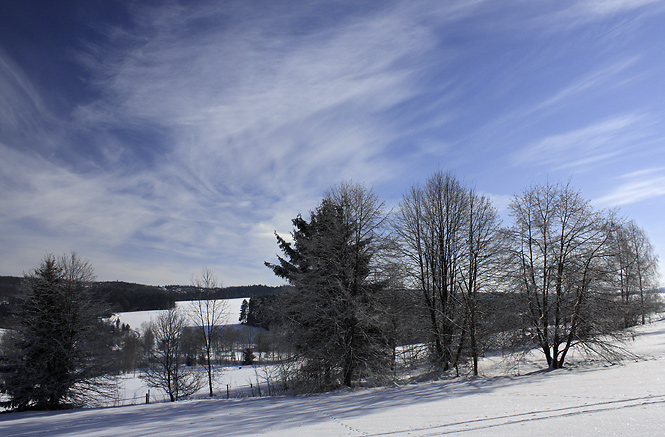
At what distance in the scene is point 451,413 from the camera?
9305mm

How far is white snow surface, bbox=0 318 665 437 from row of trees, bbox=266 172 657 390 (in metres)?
1.86

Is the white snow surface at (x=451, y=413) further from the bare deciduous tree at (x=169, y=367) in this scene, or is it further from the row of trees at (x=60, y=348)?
the bare deciduous tree at (x=169, y=367)

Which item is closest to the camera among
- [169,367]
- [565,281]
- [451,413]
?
A: [451,413]

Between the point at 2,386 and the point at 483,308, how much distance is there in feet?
95.2

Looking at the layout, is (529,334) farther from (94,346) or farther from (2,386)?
(2,386)

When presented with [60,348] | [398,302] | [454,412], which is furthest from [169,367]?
[454,412]

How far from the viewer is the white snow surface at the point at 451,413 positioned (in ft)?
23.4

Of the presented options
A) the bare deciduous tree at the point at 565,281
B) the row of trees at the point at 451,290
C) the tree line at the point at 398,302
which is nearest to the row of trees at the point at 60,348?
the tree line at the point at 398,302

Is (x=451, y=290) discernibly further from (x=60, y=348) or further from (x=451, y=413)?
(x=60, y=348)

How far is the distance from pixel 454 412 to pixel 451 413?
15 centimetres

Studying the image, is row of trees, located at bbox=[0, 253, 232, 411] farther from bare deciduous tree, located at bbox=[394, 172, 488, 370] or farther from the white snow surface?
bare deciduous tree, located at bbox=[394, 172, 488, 370]

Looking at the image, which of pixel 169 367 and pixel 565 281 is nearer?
pixel 565 281

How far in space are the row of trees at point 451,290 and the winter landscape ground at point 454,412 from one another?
1.80m

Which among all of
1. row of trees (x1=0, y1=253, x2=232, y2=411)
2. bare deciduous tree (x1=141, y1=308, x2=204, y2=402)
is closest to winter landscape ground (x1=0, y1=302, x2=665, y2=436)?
row of trees (x1=0, y1=253, x2=232, y2=411)
